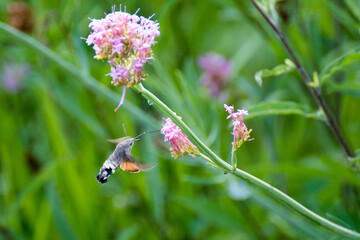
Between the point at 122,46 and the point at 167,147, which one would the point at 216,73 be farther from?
the point at 122,46

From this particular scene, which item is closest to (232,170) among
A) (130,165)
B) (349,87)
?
(130,165)

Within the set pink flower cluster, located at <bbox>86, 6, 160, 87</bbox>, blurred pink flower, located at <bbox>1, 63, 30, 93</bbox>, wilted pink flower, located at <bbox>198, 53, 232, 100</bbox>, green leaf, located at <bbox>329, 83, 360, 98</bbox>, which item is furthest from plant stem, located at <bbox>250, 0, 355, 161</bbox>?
blurred pink flower, located at <bbox>1, 63, 30, 93</bbox>

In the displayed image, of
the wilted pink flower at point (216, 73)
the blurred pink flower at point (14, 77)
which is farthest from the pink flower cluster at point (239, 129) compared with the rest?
the blurred pink flower at point (14, 77)

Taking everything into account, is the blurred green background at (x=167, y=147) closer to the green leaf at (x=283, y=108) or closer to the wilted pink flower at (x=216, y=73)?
the wilted pink flower at (x=216, y=73)

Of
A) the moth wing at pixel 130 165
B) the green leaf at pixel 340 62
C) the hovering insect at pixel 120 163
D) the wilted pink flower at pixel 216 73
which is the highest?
the wilted pink flower at pixel 216 73

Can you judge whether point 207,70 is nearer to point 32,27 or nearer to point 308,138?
point 308,138
